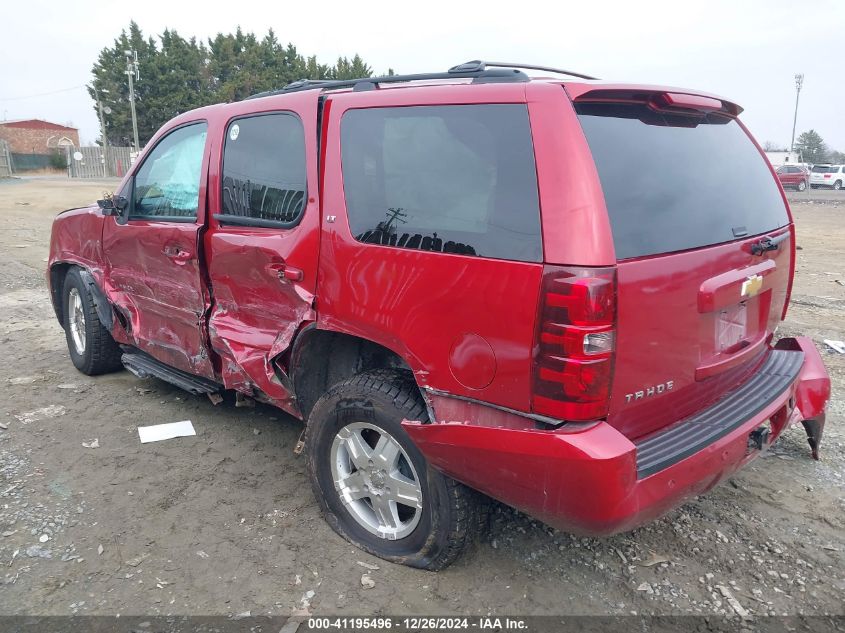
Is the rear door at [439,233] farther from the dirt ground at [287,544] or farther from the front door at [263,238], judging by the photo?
the dirt ground at [287,544]

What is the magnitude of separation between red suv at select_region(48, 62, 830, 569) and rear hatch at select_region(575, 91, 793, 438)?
0.01m

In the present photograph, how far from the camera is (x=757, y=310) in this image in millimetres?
2754

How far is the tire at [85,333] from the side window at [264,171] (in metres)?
1.97

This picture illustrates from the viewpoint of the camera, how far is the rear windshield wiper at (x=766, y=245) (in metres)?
2.60

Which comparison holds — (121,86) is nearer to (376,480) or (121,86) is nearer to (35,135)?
(35,135)

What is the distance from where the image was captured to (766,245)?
2672 millimetres

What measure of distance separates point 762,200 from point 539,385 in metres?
1.57

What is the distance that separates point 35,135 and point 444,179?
7509 cm

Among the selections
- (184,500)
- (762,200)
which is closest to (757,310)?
(762,200)

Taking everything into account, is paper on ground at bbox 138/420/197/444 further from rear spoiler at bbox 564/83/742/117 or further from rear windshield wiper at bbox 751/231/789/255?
rear windshield wiper at bbox 751/231/789/255

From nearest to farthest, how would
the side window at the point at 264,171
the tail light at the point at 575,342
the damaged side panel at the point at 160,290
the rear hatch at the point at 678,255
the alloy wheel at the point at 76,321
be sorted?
1. the tail light at the point at 575,342
2. the rear hatch at the point at 678,255
3. the side window at the point at 264,171
4. the damaged side panel at the point at 160,290
5. the alloy wheel at the point at 76,321

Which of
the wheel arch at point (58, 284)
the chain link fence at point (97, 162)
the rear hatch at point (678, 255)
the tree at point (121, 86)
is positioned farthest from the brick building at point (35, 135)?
the rear hatch at point (678, 255)

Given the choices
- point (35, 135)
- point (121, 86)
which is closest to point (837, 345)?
point (121, 86)

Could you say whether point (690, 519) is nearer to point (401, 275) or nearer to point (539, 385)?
point (539, 385)
